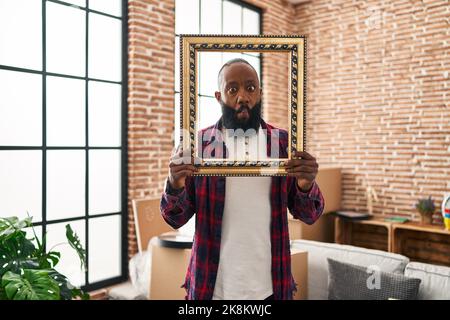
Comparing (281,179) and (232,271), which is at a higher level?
(281,179)

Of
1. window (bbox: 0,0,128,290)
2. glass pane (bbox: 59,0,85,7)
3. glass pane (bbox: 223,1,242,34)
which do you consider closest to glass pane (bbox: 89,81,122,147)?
window (bbox: 0,0,128,290)

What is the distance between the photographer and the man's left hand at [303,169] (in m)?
1.33

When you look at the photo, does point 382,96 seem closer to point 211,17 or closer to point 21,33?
point 211,17

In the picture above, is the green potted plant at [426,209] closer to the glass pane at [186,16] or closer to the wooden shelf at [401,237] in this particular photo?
the wooden shelf at [401,237]

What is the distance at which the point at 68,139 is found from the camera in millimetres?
3355

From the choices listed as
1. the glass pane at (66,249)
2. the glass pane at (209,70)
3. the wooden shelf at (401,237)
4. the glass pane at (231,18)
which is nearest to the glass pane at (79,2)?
the glass pane at (231,18)

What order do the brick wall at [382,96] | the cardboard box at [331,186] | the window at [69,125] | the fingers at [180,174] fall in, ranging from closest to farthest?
the fingers at [180,174] → the window at [69,125] → the brick wall at [382,96] → the cardboard box at [331,186]

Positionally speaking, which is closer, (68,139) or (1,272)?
(1,272)

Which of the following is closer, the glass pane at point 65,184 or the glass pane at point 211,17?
the glass pane at point 65,184

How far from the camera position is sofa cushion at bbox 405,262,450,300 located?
2465mm

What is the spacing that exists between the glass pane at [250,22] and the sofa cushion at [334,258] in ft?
9.43
